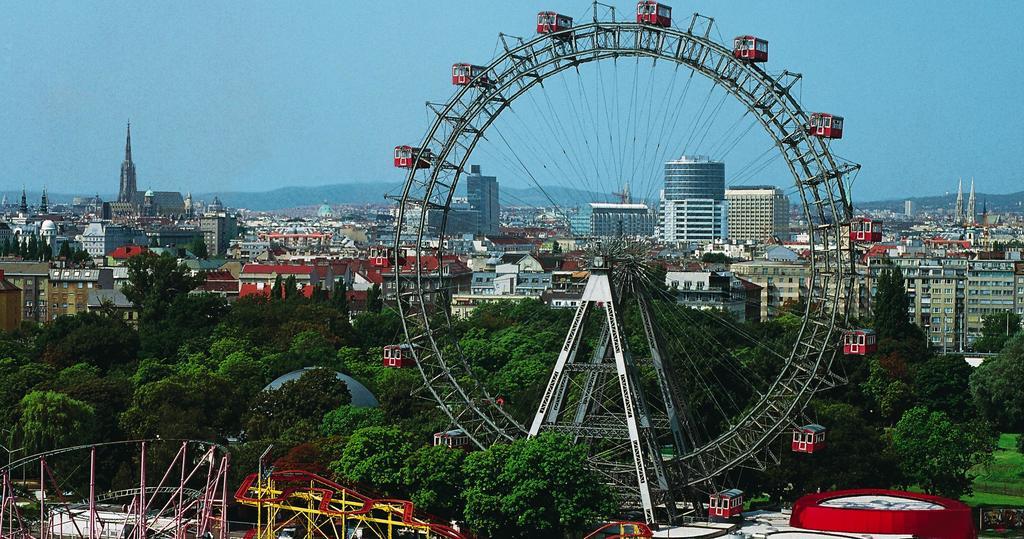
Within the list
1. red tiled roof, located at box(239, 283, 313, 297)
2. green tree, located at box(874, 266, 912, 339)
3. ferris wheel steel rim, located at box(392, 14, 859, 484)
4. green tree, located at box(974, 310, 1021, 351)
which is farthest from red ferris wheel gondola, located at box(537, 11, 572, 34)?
red tiled roof, located at box(239, 283, 313, 297)

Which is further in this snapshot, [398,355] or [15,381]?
[15,381]

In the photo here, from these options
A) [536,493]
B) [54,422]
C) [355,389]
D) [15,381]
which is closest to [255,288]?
[15,381]

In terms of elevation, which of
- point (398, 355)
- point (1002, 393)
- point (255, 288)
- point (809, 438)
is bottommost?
point (1002, 393)

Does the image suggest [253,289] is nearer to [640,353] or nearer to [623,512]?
[640,353]

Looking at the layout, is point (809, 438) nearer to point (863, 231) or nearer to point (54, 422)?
point (863, 231)

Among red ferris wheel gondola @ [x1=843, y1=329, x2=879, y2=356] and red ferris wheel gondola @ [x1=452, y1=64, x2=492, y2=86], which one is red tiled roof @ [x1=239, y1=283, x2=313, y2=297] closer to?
red ferris wheel gondola @ [x1=452, y1=64, x2=492, y2=86]

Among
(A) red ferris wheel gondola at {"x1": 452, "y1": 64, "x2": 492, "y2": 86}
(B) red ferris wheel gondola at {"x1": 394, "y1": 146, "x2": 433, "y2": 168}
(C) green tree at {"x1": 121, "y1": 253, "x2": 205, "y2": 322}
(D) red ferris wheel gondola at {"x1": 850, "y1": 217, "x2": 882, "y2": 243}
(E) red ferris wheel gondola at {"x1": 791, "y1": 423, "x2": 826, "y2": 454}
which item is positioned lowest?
(E) red ferris wheel gondola at {"x1": 791, "y1": 423, "x2": 826, "y2": 454}
